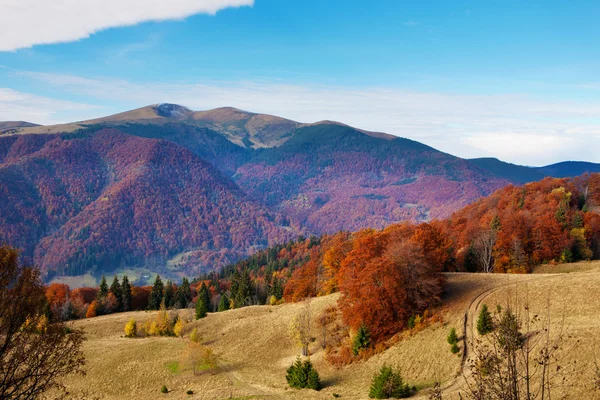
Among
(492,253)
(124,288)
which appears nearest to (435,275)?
(492,253)

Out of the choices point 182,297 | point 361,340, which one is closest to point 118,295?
point 182,297

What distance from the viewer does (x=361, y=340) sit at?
147 ft

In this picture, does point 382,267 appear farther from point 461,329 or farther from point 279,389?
point 279,389

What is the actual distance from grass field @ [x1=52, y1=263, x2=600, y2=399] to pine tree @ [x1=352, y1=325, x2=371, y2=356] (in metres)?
1.62

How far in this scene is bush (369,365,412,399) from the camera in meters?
32.6

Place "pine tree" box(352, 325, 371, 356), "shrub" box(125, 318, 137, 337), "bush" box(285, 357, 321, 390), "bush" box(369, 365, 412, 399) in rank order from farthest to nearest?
"shrub" box(125, 318, 137, 337) → "pine tree" box(352, 325, 371, 356) → "bush" box(285, 357, 321, 390) → "bush" box(369, 365, 412, 399)

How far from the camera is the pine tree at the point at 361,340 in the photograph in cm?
4459

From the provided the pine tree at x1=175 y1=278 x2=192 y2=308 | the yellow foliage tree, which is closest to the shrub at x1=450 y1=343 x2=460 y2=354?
the yellow foliage tree

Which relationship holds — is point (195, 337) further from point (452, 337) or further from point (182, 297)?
point (182, 297)

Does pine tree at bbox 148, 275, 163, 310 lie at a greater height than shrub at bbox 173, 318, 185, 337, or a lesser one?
lesser

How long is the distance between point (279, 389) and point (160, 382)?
14988 mm

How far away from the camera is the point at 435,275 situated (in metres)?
50.4

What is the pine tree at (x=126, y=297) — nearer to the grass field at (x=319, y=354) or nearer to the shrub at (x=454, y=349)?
the grass field at (x=319, y=354)

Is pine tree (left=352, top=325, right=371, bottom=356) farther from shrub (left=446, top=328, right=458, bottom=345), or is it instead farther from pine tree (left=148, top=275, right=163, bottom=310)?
pine tree (left=148, top=275, right=163, bottom=310)
